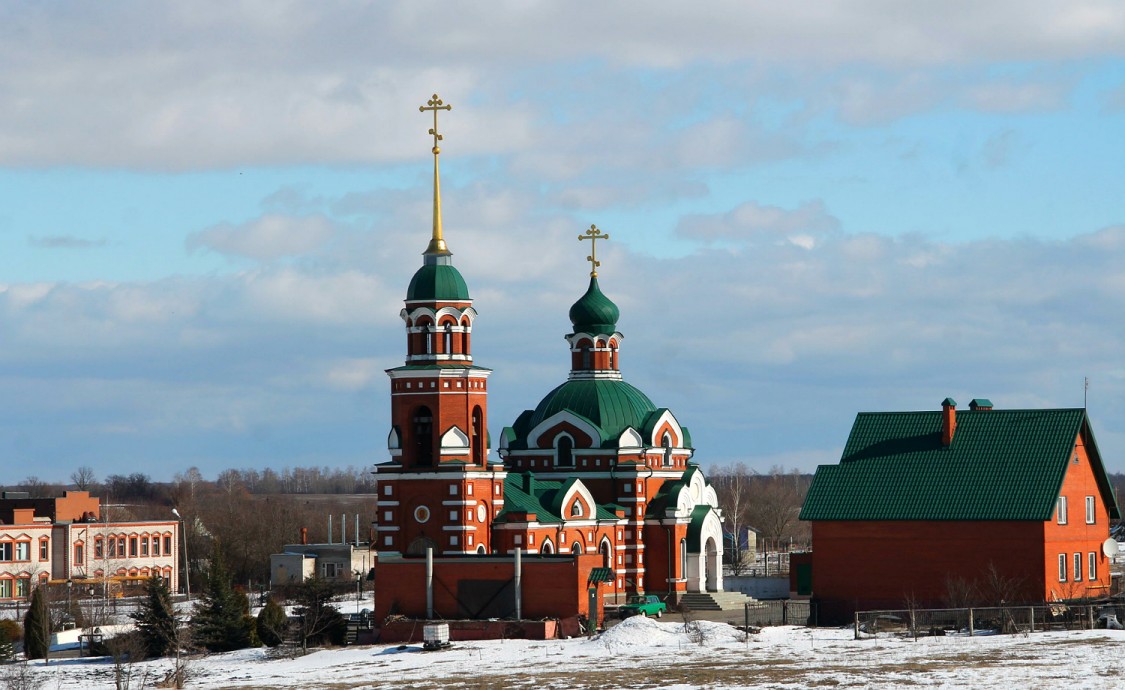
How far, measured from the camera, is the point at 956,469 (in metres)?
61.0

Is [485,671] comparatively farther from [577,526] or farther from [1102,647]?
[577,526]

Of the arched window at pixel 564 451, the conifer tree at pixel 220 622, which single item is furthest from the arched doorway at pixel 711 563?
the conifer tree at pixel 220 622

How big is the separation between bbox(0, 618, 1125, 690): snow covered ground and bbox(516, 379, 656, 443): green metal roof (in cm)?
1513

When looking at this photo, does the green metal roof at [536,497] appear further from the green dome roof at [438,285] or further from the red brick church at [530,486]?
the green dome roof at [438,285]

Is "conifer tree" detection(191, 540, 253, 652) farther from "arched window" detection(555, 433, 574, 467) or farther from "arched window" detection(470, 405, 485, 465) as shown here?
"arched window" detection(555, 433, 574, 467)

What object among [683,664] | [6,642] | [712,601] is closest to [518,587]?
[712,601]

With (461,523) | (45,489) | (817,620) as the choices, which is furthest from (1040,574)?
(45,489)

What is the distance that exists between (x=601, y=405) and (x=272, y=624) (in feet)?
57.6

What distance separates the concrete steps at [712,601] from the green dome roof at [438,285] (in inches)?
563

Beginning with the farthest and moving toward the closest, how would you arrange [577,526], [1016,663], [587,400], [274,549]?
1. [274,549]
2. [587,400]
3. [577,526]
4. [1016,663]

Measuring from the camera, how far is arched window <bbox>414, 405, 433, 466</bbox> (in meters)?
62.0

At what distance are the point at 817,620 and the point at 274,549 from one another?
177ft

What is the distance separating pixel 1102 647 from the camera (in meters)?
45.5

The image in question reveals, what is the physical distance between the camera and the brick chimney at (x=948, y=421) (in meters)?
62.0
